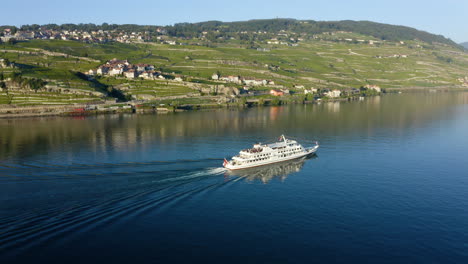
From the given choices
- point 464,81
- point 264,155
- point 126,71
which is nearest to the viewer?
point 264,155

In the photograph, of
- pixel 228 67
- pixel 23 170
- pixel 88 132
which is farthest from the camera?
pixel 228 67

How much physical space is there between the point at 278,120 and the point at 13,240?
208ft

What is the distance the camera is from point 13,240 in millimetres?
26656

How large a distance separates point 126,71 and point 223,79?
113ft

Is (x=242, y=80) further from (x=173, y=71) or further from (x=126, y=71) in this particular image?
(x=126, y=71)

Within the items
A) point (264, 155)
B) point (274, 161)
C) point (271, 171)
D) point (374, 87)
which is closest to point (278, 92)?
point (374, 87)

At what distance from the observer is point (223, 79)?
139m

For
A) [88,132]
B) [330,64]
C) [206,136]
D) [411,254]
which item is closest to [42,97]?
[88,132]

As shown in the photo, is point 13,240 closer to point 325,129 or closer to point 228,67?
point 325,129

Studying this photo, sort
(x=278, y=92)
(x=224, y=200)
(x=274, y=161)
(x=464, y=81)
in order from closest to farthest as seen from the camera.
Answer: (x=224, y=200)
(x=274, y=161)
(x=278, y=92)
(x=464, y=81)

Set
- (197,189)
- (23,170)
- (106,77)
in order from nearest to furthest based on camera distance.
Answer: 1. (197,189)
2. (23,170)
3. (106,77)

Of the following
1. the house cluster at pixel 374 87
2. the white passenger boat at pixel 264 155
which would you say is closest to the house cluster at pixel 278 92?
the house cluster at pixel 374 87

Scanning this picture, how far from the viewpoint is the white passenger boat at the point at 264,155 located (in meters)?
45.2

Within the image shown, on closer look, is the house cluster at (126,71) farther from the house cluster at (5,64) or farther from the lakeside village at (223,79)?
the house cluster at (5,64)
